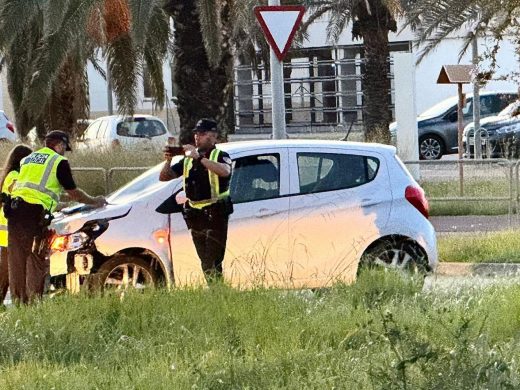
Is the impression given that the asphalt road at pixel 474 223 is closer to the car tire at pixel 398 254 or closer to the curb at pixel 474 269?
the curb at pixel 474 269

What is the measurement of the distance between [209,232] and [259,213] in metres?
0.82

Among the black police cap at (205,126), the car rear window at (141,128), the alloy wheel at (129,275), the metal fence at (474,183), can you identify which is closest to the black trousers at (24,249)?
the alloy wheel at (129,275)

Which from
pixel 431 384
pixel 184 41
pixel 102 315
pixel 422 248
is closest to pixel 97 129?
Answer: pixel 184 41

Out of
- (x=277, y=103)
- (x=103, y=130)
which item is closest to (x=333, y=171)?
(x=277, y=103)

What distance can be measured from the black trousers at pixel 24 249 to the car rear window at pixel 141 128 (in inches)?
800

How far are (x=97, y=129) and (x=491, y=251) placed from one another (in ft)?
61.7

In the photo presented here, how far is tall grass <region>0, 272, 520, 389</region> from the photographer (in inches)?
250

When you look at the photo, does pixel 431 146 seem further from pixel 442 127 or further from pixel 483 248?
pixel 483 248

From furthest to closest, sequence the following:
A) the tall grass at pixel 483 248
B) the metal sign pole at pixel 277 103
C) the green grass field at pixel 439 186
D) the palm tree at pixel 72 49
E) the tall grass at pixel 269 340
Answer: the palm tree at pixel 72 49
the green grass field at pixel 439 186
the metal sign pole at pixel 277 103
the tall grass at pixel 483 248
the tall grass at pixel 269 340

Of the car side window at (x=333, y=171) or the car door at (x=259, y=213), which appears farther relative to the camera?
the car side window at (x=333, y=171)

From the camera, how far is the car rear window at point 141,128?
30844 millimetres

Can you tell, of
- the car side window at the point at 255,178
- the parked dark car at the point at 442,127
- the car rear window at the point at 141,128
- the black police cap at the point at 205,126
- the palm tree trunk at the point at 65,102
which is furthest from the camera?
the parked dark car at the point at 442,127

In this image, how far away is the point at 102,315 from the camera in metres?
8.44

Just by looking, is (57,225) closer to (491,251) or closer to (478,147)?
(491,251)
